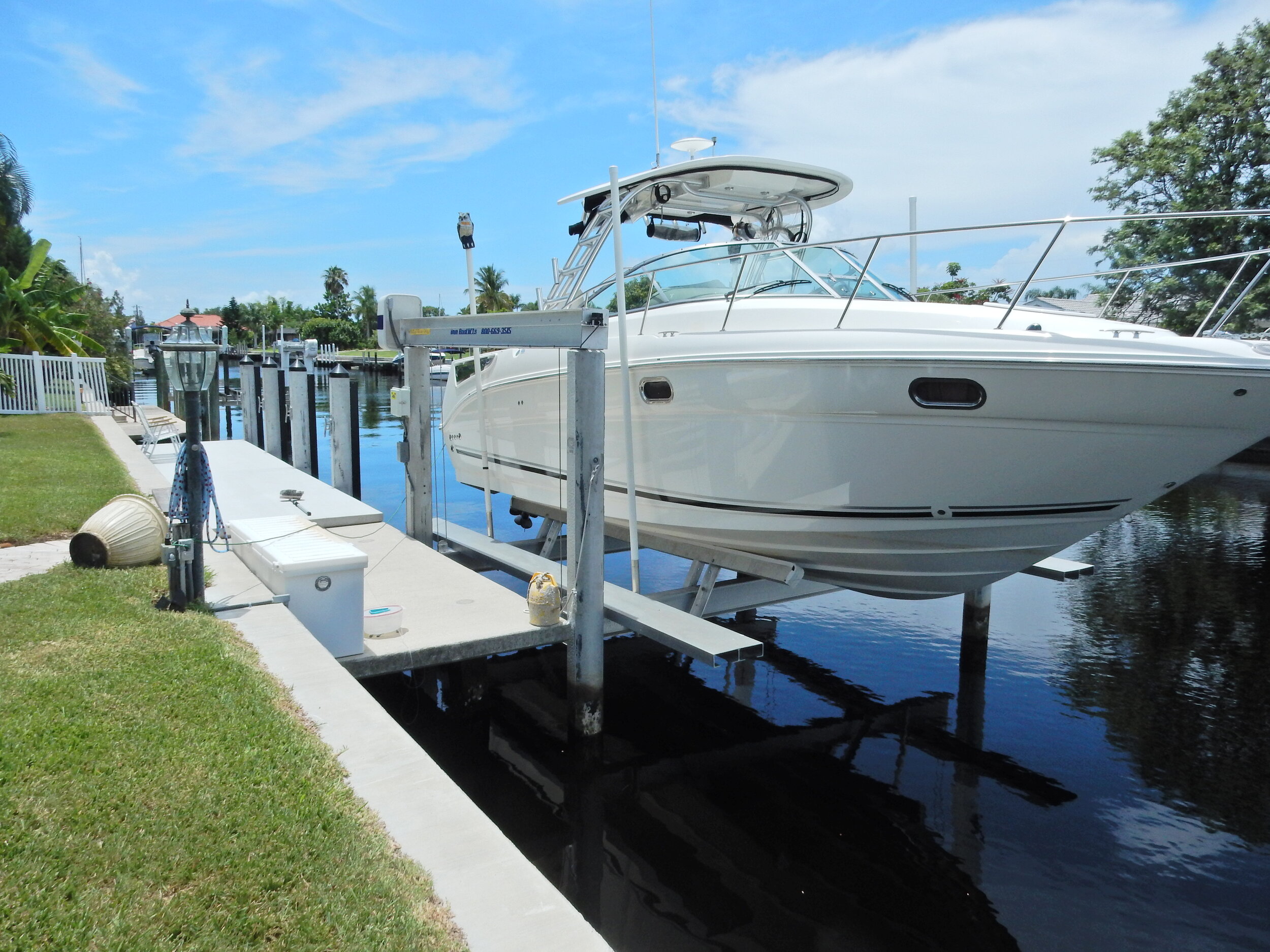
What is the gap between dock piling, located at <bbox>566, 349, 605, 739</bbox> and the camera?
5.43 m

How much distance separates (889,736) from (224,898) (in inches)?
210

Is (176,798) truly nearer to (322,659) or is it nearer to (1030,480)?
(322,659)

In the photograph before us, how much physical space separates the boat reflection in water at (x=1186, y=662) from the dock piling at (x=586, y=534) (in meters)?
3.87

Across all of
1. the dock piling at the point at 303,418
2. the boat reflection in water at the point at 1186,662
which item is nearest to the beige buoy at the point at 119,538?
the boat reflection in water at the point at 1186,662

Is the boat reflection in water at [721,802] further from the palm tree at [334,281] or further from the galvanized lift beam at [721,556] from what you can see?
the palm tree at [334,281]

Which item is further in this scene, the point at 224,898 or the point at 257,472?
the point at 257,472

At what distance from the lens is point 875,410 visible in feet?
17.0

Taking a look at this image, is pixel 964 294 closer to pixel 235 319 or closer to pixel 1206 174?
pixel 1206 174

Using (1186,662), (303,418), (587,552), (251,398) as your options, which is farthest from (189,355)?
(251,398)

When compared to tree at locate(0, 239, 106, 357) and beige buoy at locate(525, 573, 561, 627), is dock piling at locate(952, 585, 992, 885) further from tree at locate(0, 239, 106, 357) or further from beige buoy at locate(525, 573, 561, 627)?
tree at locate(0, 239, 106, 357)

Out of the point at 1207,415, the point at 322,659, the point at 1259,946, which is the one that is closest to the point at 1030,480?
the point at 1207,415

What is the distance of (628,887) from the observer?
4867mm

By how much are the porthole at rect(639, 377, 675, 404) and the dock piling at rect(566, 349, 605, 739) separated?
79 centimetres

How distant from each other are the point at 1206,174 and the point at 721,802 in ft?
78.4
